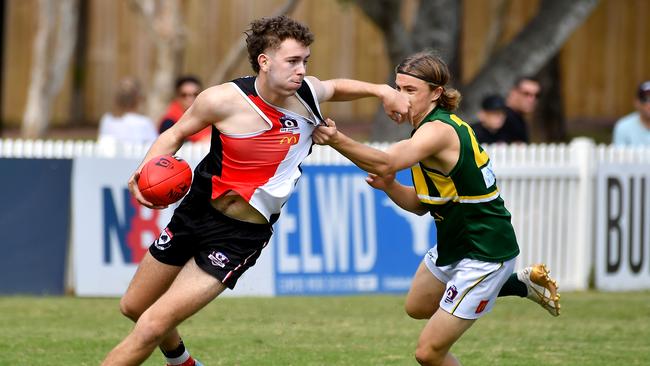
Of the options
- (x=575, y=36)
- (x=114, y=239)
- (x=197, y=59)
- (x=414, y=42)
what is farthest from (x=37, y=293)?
(x=575, y=36)

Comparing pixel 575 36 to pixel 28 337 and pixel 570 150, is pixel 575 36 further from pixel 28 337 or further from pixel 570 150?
pixel 28 337

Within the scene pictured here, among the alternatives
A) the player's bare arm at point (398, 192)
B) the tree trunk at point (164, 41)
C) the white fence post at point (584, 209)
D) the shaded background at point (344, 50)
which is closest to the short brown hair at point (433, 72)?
the player's bare arm at point (398, 192)

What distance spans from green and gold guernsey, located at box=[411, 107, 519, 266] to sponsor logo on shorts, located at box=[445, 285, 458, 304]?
0.65 feet

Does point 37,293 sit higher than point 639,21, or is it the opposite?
point 37,293

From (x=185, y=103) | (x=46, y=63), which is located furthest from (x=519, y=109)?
(x=46, y=63)

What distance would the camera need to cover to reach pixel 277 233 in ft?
36.8

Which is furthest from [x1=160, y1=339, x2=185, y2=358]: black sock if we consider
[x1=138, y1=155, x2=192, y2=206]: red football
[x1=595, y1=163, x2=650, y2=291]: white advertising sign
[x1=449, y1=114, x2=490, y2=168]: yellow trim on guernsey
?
[x1=595, y1=163, x2=650, y2=291]: white advertising sign

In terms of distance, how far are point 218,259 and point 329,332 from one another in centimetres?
314

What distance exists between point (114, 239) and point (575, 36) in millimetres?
15591

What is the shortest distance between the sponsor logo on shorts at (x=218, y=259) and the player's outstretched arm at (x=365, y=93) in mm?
985

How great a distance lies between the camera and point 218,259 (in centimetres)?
631

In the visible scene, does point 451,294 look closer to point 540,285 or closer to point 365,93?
point 540,285

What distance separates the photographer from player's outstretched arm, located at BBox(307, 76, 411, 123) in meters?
6.37

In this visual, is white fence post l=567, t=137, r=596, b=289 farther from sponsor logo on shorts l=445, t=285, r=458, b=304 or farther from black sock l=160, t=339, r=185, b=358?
black sock l=160, t=339, r=185, b=358
